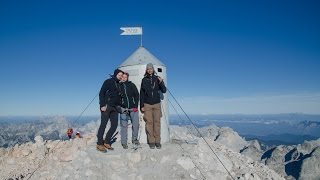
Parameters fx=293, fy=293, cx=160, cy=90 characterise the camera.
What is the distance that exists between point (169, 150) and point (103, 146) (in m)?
2.93

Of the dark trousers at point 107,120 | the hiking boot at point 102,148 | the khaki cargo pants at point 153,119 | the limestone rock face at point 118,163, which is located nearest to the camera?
the limestone rock face at point 118,163

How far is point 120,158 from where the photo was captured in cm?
1235

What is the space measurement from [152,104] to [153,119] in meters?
0.75

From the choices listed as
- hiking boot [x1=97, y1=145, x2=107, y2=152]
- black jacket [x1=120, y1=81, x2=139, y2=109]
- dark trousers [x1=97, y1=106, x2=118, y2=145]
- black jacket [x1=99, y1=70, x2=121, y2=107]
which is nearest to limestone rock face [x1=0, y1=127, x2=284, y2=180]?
hiking boot [x1=97, y1=145, x2=107, y2=152]

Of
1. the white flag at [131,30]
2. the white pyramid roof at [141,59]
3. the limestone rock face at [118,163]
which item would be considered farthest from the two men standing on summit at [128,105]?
the white flag at [131,30]

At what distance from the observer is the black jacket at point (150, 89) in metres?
13.3

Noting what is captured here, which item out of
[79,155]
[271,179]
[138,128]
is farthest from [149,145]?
[271,179]

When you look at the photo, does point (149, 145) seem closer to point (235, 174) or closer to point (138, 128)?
point (138, 128)

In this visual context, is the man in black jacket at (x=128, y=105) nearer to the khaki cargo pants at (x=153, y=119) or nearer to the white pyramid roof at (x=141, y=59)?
the khaki cargo pants at (x=153, y=119)

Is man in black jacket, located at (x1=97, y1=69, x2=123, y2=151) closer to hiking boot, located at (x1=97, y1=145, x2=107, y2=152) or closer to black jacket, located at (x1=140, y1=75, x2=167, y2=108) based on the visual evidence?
hiking boot, located at (x1=97, y1=145, x2=107, y2=152)

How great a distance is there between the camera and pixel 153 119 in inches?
542

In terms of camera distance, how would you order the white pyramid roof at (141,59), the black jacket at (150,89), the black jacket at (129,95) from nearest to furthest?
the black jacket at (129,95)
the black jacket at (150,89)
the white pyramid roof at (141,59)

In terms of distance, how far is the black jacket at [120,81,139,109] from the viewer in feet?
42.9

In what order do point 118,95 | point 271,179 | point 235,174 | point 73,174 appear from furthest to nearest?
point 271,179
point 235,174
point 118,95
point 73,174
